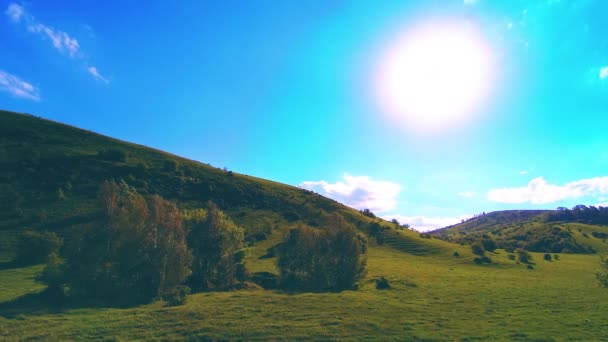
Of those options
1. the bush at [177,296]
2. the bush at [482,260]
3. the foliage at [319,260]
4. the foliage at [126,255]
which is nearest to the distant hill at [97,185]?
the bush at [482,260]

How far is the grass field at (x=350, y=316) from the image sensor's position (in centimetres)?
2625

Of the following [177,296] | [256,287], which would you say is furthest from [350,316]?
[256,287]

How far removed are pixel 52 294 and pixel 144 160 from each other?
74.1m

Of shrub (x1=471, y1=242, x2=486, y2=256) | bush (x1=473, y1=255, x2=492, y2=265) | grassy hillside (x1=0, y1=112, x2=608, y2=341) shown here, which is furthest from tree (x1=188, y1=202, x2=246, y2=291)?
shrub (x1=471, y1=242, x2=486, y2=256)

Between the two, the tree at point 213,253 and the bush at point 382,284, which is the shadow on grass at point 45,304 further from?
the bush at point 382,284

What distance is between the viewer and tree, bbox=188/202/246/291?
45938mm

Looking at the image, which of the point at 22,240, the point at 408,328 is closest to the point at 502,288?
the point at 408,328

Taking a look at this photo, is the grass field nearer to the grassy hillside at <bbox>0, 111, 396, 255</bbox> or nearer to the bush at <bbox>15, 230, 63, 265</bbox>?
the bush at <bbox>15, 230, 63, 265</bbox>

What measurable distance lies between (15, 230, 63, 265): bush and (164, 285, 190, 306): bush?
87.1 feet

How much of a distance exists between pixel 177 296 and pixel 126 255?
300 inches

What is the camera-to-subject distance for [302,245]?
5172 centimetres

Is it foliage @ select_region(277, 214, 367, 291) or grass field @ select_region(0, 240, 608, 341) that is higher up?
foliage @ select_region(277, 214, 367, 291)

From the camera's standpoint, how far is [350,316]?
31922 millimetres

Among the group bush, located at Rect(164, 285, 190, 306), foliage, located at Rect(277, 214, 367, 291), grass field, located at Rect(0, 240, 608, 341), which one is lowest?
grass field, located at Rect(0, 240, 608, 341)
